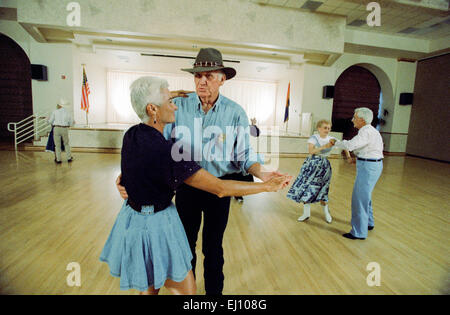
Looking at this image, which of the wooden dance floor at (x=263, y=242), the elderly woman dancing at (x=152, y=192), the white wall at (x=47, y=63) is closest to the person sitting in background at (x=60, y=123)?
the wooden dance floor at (x=263, y=242)

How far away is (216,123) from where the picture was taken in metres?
1.52

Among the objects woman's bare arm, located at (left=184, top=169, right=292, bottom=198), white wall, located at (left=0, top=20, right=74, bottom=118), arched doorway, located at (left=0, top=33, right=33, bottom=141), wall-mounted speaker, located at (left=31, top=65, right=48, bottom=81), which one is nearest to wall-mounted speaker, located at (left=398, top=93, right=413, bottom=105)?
woman's bare arm, located at (left=184, top=169, right=292, bottom=198)

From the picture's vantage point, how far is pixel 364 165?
2.76m

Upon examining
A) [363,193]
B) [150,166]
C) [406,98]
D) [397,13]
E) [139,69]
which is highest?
[397,13]

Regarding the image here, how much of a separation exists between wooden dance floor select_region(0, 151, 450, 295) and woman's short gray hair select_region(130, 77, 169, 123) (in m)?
1.47

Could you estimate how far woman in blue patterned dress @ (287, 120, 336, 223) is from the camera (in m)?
3.14

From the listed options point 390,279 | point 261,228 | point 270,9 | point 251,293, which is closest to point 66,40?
point 270,9

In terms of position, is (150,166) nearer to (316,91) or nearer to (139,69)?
(316,91)

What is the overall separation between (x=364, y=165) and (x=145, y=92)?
263cm

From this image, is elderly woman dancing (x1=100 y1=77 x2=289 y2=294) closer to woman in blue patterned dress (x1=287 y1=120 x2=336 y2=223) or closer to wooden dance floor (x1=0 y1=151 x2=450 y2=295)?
wooden dance floor (x1=0 y1=151 x2=450 y2=295)

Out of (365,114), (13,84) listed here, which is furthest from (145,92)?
(13,84)

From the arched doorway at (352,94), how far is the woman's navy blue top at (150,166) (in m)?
10.5

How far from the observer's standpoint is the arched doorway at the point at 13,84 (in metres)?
8.72
